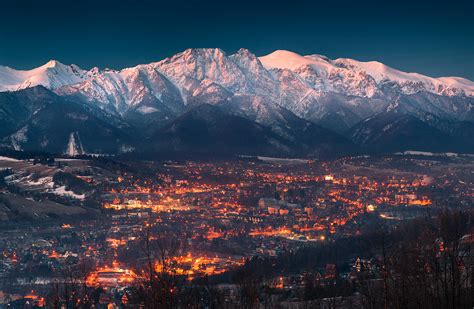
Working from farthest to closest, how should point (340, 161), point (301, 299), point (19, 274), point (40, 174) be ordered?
point (340, 161) < point (40, 174) < point (19, 274) < point (301, 299)

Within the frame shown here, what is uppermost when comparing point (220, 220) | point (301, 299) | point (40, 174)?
point (40, 174)

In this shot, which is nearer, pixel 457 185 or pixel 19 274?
pixel 19 274

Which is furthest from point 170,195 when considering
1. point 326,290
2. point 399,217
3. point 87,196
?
point 326,290

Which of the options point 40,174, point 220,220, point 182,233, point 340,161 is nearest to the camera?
point 182,233

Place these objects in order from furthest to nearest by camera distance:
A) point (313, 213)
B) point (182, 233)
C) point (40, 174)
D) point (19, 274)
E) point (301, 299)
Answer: point (40, 174), point (313, 213), point (182, 233), point (19, 274), point (301, 299)

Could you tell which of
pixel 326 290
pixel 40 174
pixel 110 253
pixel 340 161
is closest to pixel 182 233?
pixel 110 253

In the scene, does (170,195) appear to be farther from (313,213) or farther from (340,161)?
(340,161)

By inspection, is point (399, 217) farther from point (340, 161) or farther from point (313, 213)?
point (340, 161)

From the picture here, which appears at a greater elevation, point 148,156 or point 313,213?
point 148,156

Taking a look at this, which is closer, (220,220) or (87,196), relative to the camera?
(220,220)
